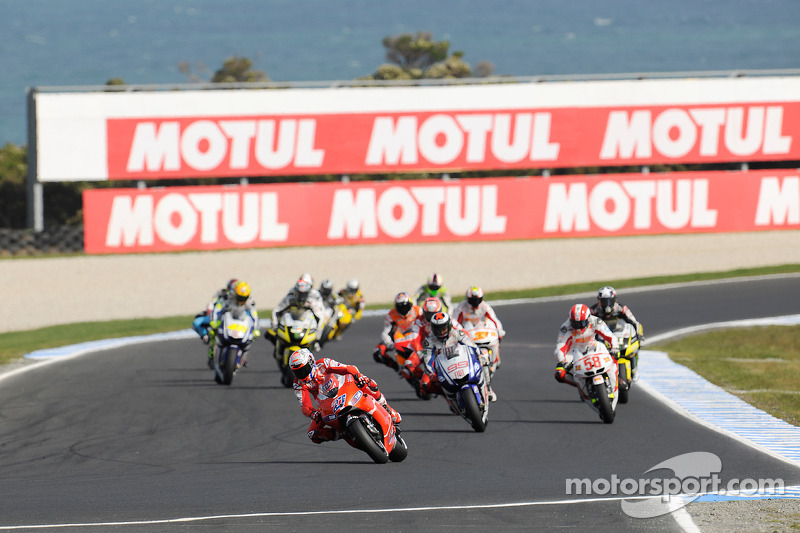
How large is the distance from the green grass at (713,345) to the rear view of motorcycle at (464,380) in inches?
175

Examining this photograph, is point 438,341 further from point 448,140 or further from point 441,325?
point 448,140

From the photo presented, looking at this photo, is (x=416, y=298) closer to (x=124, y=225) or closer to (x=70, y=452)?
(x=70, y=452)

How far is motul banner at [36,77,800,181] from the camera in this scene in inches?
1917

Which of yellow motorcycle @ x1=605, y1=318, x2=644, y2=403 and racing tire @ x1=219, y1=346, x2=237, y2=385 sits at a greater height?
yellow motorcycle @ x1=605, y1=318, x2=644, y2=403

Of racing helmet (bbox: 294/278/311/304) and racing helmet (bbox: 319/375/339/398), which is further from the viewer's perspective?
racing helmet (bbox: 294/278/311/304)

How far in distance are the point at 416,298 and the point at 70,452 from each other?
805cm

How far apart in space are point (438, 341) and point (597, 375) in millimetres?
2221

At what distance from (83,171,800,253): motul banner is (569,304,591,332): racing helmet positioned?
31548mm

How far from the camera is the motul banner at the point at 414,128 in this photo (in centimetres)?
4869

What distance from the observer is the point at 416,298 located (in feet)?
72.6

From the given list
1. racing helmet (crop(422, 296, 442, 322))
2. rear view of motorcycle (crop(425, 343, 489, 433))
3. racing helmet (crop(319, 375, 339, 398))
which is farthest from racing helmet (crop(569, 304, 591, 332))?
racing helmet (crop(319, 375, 339, 398))

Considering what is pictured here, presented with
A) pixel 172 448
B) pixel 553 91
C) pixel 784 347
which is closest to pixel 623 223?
pixel 553 91

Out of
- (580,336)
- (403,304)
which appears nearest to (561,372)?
(580,336)

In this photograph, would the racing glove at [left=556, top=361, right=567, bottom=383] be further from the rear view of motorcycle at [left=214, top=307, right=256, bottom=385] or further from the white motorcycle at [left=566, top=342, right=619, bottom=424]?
the rear view of motorcycle at [left=214, top=307, right=256, bottom=385]
